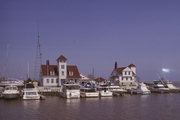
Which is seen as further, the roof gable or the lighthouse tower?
the lighthouse tower

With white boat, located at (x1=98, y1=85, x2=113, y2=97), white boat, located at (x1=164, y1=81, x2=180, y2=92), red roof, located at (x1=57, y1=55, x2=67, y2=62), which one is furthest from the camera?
white boat, located at (x1=164, y1=81, x2=180, y2=92)

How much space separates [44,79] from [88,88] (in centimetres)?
1861

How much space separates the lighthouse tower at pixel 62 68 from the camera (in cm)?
7856

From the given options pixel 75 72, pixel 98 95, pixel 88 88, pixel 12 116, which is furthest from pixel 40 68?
pixel 12 116

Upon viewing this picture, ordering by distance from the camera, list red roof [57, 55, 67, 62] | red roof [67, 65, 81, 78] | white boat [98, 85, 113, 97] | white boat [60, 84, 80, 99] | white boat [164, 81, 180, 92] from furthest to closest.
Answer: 1. white boat [164, 81, 180, 92]
2. red roof [67, 65, 81, 78]
3. red roof [57, 55, 67, 62]
4. white boat [98, 85, 113, 97]
5. white boat [60, 84, 80, 99]

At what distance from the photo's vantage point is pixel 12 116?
116 ft

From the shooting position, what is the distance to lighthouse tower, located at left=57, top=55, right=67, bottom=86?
78.6 m

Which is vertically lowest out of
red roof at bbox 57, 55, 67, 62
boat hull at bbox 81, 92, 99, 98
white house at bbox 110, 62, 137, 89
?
boat hull at bbox 81, 92, 99, 98

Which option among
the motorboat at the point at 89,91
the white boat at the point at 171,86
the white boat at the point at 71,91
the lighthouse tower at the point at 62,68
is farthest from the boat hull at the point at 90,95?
the white boat at the point at 171,86

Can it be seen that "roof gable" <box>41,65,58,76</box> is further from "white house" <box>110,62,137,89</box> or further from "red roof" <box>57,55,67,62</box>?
"white house" <box>110,62,137,89</box>

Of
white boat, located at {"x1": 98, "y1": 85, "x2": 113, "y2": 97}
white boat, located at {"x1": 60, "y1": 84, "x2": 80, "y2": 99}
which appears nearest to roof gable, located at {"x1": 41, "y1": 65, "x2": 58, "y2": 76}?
white boat, located at {"x1": 60, "y1": 84, "x2": 80, "y2": 99}

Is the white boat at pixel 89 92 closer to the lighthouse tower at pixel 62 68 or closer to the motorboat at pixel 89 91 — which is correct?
the motorboat at pixel 89 91

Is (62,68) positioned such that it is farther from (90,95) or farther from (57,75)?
(90,95)

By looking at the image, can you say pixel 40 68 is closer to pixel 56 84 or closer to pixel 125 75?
pixel 56 84
